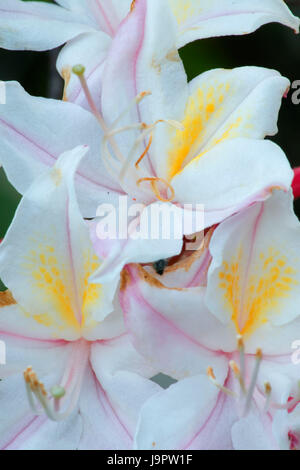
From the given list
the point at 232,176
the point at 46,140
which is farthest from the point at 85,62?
the point at 232,176

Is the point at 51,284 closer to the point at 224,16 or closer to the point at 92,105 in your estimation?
the point at 92,105

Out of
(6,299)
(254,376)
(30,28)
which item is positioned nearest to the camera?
(254,376)

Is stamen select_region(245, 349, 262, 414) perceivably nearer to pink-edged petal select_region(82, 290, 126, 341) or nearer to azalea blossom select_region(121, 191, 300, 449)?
azalea blossom select_region(121, 191, 300, 449)

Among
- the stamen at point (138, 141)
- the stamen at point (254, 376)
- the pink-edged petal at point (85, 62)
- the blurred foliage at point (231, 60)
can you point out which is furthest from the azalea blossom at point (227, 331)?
the blurred foliage at point (231, 60)

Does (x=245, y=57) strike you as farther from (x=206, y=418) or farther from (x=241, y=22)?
(x=206, y=418)

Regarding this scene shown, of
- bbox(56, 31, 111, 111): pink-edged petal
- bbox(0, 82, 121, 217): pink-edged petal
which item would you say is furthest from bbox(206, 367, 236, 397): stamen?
bbox(56, 31, 111, 111): pink-edged petal

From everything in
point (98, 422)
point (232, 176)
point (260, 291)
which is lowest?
point (98, 422)
